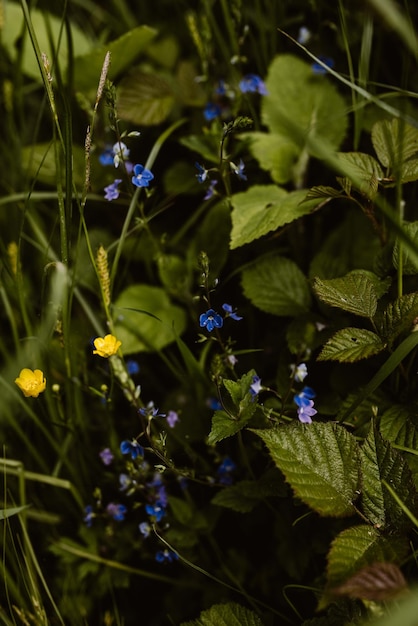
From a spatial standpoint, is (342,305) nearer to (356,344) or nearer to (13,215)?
(356,344)

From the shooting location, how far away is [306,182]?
202 cm

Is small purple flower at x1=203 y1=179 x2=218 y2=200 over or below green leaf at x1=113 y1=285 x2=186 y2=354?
over

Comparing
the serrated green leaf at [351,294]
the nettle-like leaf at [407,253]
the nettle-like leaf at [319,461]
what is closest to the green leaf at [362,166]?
the nettle-like leaf at [407,253]

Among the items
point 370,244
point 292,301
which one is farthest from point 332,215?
point 292,301

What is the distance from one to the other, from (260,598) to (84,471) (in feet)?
1.99

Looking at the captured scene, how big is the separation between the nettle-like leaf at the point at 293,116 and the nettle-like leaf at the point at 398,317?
683 millimetres

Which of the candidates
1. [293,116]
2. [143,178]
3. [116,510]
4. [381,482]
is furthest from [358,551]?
[293,116]

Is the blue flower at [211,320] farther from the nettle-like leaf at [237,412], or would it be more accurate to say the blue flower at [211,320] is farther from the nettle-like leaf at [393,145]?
the nettle-like leaf at [393,145]

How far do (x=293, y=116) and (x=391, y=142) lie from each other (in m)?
0.56

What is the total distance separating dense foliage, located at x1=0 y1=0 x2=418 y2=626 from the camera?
1.26m

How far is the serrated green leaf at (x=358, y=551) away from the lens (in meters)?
1.05

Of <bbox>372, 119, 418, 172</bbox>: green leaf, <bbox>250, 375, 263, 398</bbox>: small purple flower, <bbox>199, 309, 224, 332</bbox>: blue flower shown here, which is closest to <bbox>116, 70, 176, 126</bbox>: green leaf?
<bbox>372, 119, 418, 172</bbox>: green leaf

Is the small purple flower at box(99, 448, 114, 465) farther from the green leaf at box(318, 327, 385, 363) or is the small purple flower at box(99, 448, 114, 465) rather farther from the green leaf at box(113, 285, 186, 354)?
the green leaf at box(318, 327, 385, 363)

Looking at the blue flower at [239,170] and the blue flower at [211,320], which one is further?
the blue flower at [239,170]
